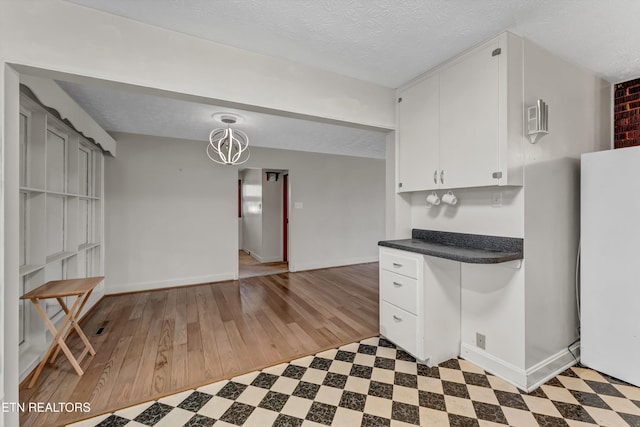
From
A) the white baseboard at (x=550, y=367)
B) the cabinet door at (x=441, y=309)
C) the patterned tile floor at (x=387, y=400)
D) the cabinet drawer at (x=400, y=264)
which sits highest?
the cabinet drawer at (x=400, y=264)

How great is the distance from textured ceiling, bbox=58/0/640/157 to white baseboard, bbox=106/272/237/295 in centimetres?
273

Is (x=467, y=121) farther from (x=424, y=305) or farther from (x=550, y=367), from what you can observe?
(x=550, y=367)

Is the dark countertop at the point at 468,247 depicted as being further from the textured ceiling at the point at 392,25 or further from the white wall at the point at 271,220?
the white wall at the point at 271,220

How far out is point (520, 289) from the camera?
6.09 ft

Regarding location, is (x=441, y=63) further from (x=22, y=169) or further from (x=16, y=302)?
(x=22, y=169)

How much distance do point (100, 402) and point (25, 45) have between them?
2106 mm

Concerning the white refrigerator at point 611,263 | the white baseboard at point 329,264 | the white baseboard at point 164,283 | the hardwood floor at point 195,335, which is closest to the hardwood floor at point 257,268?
the white baseboard at point 329,264

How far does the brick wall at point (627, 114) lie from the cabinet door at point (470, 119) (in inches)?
65.7

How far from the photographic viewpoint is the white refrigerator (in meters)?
1.88

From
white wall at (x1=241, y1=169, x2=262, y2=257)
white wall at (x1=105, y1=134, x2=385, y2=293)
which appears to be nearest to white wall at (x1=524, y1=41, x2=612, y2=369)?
white wall at (x1=105, y1=134, x2=385, y2=293)

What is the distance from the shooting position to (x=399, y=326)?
2281 millimetres

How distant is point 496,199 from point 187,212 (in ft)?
13.5

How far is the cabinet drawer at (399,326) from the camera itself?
7.04 feet

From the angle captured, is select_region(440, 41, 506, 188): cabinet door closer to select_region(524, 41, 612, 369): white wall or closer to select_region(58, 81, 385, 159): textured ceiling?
select_region(524, 41, 612, 369): white wall
